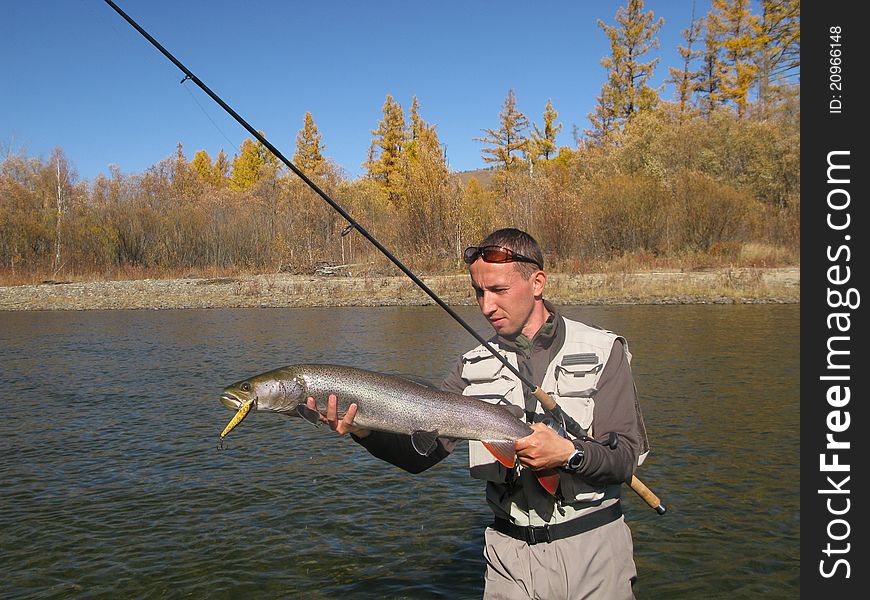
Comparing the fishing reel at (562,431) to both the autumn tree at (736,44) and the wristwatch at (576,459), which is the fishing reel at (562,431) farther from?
the autumn tree at (736,44)

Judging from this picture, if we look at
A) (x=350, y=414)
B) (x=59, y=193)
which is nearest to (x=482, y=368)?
(x=350, y=414)

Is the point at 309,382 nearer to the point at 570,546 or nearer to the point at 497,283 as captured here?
the point at 497,283

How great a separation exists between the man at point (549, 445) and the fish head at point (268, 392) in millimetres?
183

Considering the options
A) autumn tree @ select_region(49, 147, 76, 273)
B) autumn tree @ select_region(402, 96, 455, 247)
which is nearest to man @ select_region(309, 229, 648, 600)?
autumn tree @ select_region(402, 96, 455, 247)

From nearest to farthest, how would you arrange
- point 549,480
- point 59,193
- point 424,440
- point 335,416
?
1. point 549,480
2. point 424,440
3. point 335,416
4. point 59,193

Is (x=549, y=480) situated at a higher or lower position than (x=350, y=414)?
lower

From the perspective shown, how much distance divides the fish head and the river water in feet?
10.4

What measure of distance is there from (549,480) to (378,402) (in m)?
0.82

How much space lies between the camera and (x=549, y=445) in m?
3.06

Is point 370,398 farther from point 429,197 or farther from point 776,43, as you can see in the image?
point 776,43

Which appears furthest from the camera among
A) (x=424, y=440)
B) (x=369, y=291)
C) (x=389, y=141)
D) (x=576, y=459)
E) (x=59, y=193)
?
(x=389, y=141)

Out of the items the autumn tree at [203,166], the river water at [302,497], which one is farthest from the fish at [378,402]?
the autumn tree at [203,166]

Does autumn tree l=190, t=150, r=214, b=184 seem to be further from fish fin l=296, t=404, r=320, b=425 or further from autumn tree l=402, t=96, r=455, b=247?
fish fin l=296, t=404, r=320, b=425

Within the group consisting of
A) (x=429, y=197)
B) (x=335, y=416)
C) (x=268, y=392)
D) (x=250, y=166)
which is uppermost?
(x=250, y=166)
